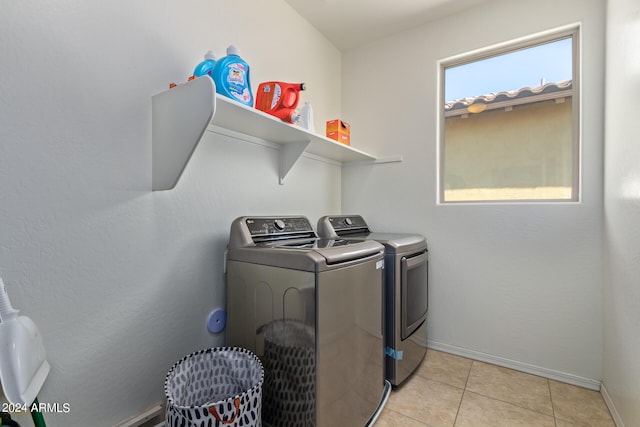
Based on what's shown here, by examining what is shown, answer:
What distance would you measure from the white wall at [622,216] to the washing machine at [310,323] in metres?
1.10

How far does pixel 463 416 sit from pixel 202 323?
145 centimetres

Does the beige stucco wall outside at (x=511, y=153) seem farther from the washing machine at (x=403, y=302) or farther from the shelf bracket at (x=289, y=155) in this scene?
the shelf bracket at (x=289, y=155)

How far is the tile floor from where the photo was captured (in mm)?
1488

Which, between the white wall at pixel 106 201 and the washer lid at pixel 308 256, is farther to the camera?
the washer lid at pixel 308 256

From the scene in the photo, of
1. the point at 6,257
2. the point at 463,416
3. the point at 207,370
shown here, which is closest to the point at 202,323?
the point at 207,370

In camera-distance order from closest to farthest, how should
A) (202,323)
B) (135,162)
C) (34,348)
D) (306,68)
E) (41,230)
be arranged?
(34,348), (41,230), (135,162), (202,323), (306,68)

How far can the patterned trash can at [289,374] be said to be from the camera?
112 centimetres

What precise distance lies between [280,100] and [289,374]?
131cm

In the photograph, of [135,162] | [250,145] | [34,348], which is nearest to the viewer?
[34,348]

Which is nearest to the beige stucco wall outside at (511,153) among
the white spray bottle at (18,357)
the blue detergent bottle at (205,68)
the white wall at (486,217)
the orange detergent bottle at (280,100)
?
the white wall at (486,217)

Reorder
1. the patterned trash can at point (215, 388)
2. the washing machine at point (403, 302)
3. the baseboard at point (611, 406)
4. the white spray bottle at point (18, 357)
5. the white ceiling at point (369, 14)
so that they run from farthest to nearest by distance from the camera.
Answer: the white ceiling at point (369, 14) < the washing machine at point (403, 302) < the baseboard at point (611, 406) < the patterned trash can at point (215, 388) < the white spray bottle at point (18, 357)

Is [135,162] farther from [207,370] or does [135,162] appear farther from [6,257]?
[207,370]

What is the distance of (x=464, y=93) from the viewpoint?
2.30m

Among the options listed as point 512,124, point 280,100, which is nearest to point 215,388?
point 280,100
